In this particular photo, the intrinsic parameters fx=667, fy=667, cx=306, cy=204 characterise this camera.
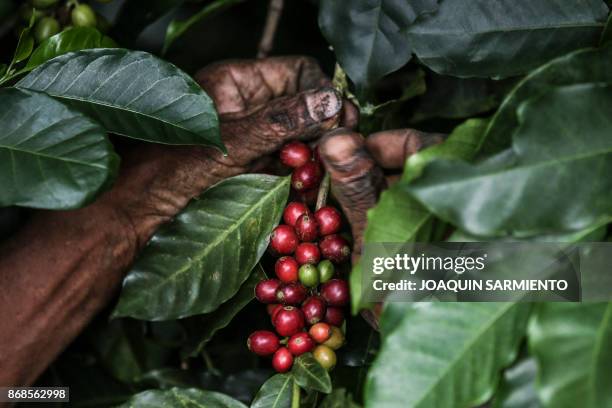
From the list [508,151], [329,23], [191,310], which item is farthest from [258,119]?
[508,151]

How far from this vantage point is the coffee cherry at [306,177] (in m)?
1.12

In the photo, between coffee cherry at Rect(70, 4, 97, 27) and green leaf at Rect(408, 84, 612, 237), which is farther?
coffee cherry at Rect(70, 4, 97, 27)

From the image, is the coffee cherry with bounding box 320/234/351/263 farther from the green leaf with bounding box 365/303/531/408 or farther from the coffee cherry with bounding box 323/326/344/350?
the green leaf with bounding box 365/303/531/408

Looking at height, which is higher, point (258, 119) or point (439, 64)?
point (439, 64)

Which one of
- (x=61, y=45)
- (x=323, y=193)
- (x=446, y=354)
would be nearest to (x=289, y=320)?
(x=323, y=193)

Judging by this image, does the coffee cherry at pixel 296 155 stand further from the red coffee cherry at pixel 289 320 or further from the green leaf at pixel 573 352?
the green leaf at pixel 573 352

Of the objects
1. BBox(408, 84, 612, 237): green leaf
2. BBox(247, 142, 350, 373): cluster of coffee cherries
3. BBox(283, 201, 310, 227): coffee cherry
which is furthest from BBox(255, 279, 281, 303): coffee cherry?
BBox(408, 84, 612, 237): green leaf

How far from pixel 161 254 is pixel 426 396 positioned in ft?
1.73

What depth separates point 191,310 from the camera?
42.1 inches

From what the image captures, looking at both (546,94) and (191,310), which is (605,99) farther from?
(191,310)

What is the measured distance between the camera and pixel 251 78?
1.32 meters

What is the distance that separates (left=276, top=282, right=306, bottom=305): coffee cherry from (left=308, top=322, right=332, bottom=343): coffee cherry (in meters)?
0.05

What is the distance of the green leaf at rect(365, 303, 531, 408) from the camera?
0.75m

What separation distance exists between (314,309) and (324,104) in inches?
13.7
